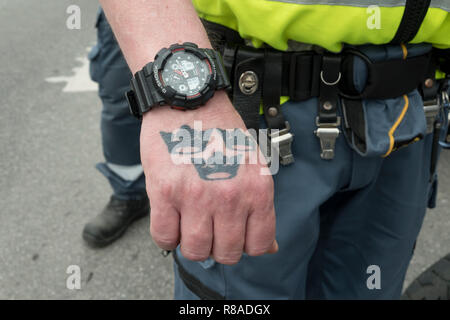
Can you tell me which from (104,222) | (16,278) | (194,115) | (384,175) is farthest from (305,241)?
(16,278)

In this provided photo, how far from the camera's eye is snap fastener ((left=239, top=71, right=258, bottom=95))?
824mm

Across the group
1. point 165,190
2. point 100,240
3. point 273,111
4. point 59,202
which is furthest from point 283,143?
point 59,202

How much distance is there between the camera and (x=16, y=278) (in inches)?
70.8

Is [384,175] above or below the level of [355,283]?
above

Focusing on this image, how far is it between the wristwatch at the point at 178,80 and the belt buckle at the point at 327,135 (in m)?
0.25

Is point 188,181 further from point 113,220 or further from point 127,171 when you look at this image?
point 113,220

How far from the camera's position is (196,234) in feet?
2.05

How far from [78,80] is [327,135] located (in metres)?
Answer: 3.00

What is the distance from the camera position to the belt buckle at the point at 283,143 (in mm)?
825

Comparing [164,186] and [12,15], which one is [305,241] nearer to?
[164,186]

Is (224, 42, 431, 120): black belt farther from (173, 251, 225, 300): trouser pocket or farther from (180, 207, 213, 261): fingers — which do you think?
(173, 251, 225, 300): trouser pocket

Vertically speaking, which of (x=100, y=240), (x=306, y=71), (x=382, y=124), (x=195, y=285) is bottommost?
(x=100, y=240)

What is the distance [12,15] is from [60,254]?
12.6ft

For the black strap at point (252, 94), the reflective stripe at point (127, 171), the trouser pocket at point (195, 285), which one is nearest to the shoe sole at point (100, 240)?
the reflective stripe at point (127, 171)
